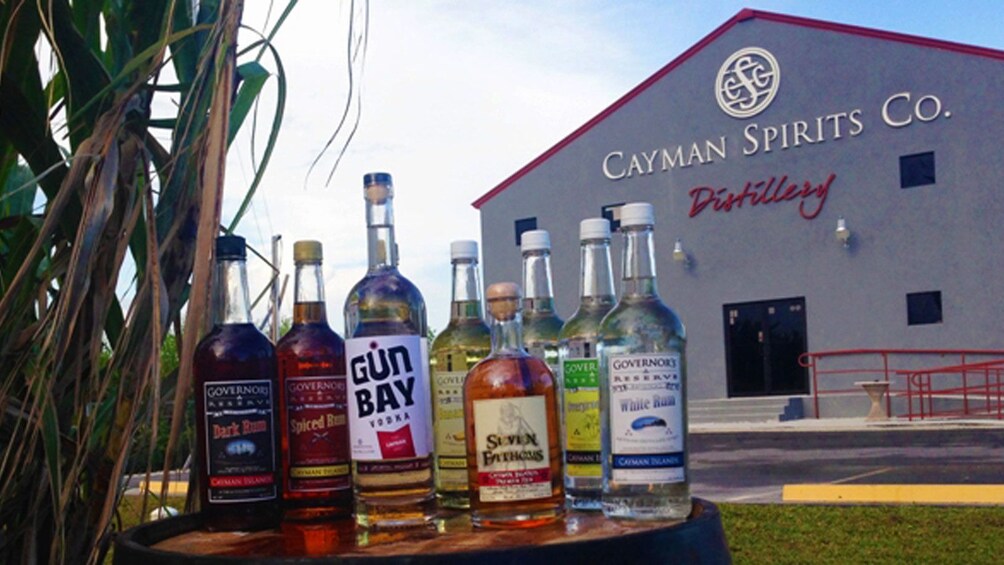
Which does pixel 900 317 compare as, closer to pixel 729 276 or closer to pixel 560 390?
pixel 729 276

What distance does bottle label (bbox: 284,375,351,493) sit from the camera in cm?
146

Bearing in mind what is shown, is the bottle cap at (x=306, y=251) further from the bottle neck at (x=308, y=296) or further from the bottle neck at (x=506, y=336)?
the bottle neck at (x=506, y=336)

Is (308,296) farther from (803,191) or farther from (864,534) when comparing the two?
(803,191)

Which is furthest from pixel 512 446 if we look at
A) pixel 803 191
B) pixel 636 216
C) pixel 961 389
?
pixel 803 191

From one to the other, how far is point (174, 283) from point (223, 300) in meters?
0.13

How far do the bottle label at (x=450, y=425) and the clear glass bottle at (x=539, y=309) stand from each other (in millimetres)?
184

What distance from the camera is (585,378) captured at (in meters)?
1.56

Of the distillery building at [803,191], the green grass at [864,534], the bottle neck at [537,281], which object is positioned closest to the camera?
the bottle neck at [537,281]

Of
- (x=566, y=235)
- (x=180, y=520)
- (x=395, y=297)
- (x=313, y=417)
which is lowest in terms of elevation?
(x=180, y=520)

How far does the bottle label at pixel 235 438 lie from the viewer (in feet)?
4.74

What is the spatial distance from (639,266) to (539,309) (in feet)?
1.06

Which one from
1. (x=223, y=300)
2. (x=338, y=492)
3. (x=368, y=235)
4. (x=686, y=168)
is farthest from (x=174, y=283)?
(x=686, y=168)

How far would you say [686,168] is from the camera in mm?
18312

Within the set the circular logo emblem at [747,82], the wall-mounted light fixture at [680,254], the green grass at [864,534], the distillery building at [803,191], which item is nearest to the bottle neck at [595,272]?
the green grass at [864,534]
